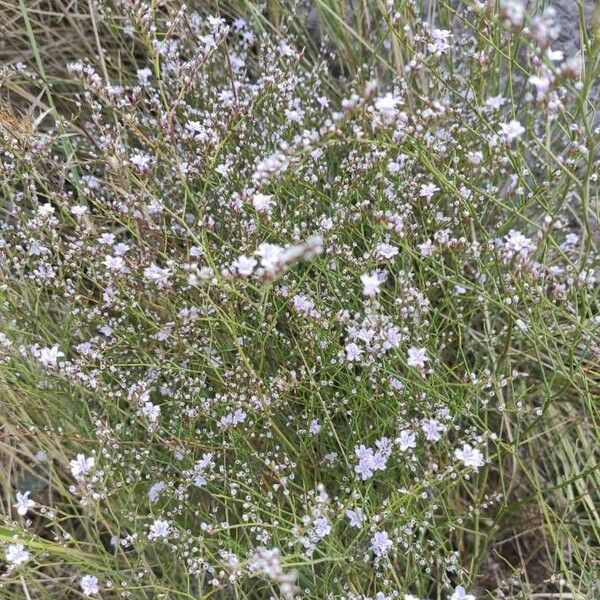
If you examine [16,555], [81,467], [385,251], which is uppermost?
[385,251]

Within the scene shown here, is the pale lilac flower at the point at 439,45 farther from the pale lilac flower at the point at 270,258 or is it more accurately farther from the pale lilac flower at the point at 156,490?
the pale lilac flower at the point at 156,490

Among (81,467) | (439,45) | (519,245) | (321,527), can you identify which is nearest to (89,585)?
(81,467)

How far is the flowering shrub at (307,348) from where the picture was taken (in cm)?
177

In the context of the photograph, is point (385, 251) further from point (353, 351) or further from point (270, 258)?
point (270, 258)

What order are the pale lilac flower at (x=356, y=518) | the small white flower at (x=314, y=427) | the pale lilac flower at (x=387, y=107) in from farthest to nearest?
the small white flower at (x=314, y=427), the pale lilac flower at (x=356, y=518), the pale lilac flower at (x=387, y=107)

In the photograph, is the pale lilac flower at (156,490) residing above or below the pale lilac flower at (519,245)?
below

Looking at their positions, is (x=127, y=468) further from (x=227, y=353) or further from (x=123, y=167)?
(x=123, y=167)

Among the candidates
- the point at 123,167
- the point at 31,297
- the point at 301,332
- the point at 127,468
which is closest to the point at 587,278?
the point at 301,332

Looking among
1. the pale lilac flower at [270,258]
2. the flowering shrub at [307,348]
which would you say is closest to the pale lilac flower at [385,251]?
the flowering shrub at [307,348]

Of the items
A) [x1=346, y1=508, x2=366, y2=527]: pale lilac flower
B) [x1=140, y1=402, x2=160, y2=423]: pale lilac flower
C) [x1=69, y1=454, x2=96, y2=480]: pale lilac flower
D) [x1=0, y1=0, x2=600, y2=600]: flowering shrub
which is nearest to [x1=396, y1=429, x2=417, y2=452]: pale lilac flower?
[x1=0, y1=0, x2=600, y2=600]: flowering shrub

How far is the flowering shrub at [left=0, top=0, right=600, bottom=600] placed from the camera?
177 centimetres

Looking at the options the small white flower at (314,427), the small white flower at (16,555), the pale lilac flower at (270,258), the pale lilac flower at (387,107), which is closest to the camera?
the pale lilac flower at (270,258)

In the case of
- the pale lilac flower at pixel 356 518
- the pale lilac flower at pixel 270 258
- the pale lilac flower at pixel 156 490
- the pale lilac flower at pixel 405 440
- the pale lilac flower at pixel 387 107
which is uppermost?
the pale lilac flower at pixel 387 107

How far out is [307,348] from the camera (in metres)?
1.87
